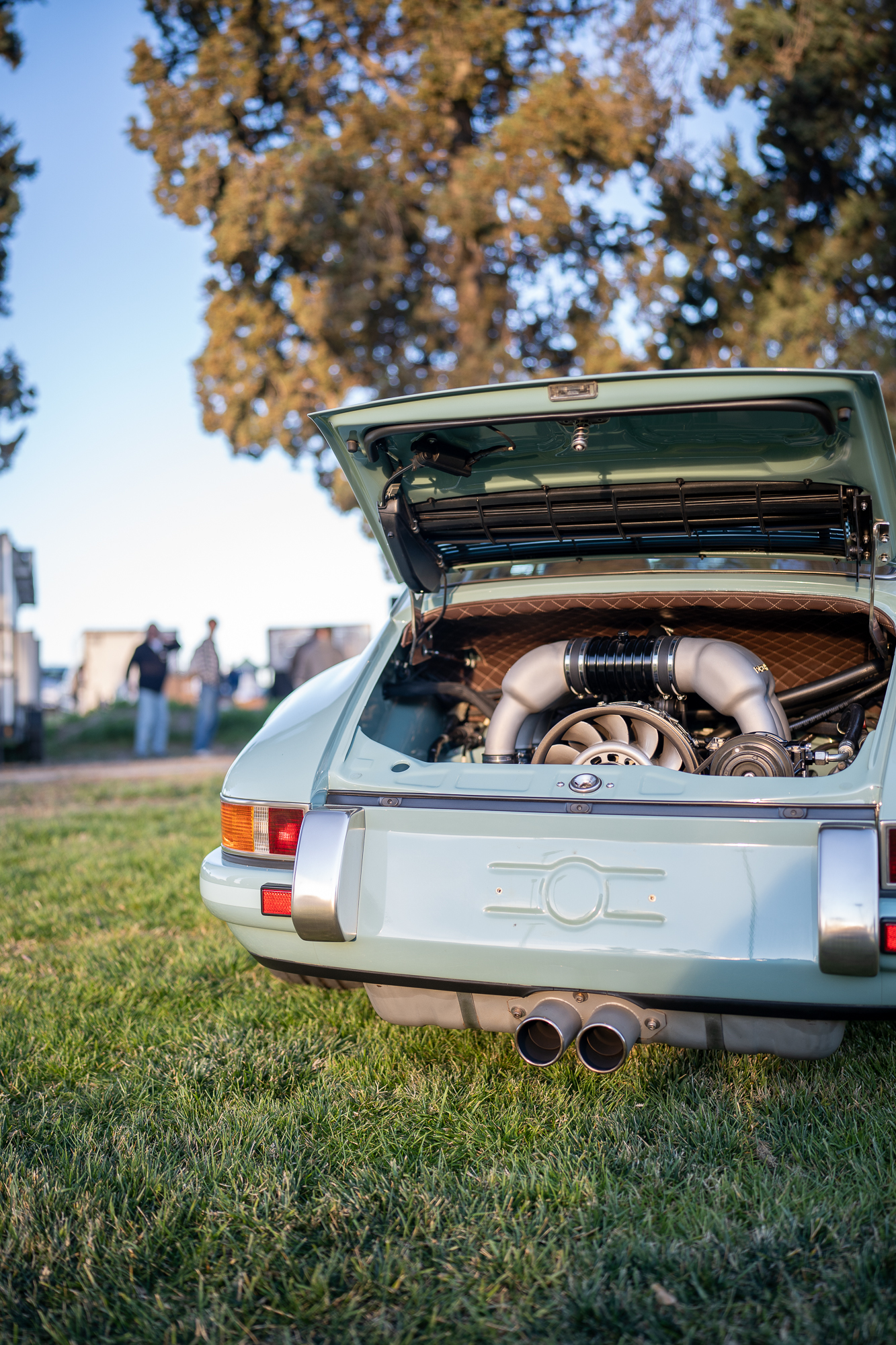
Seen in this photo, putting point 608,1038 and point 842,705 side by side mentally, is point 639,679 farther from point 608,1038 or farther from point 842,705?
point 608,1038

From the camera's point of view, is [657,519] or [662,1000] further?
[657,519]

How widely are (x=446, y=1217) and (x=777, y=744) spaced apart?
1.44m

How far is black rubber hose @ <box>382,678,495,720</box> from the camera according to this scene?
127 inches

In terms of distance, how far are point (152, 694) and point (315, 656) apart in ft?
7.48

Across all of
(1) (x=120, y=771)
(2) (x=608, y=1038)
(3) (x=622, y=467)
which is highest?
(3) (x=622, y=467)

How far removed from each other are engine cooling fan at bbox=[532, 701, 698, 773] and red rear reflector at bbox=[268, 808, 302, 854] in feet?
2.43

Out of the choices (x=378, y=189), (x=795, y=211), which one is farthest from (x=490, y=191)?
(x=795, y=211)

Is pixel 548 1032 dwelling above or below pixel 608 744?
below

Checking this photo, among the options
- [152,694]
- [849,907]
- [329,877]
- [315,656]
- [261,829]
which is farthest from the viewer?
[152,694]

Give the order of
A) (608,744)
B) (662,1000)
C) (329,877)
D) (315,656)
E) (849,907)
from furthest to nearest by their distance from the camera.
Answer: (315,656) → (608,744) → (329,877) → (662,1000) → (849,907)

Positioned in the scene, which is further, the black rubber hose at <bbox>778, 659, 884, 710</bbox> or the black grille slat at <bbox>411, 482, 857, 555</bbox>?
the black rubber hose at <bbox>778, 659, 884, 710</bbox>

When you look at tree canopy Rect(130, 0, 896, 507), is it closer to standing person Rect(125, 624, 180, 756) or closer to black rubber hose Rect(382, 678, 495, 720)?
standing person Rect(125, 624, 180, 756)

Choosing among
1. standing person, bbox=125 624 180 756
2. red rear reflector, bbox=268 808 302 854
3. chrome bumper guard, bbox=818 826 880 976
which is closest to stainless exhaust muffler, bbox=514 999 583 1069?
chrome bumper guard, bbox=818 826 880 976

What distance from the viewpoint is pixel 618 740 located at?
2932mm
